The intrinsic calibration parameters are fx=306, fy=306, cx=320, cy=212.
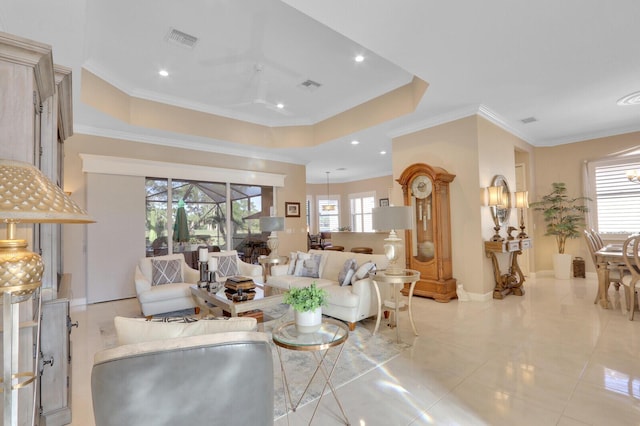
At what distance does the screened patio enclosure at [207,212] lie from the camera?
19.4 feet

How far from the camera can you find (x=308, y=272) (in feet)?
15.1

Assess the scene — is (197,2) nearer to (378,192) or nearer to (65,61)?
(65,61)

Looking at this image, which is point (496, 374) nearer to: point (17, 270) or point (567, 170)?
point (17, 270)

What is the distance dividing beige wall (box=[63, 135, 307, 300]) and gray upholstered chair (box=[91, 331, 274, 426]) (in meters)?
5.01

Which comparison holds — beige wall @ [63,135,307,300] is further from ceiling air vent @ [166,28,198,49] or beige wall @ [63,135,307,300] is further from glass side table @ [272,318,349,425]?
glass side table @ [272,318,349,425]

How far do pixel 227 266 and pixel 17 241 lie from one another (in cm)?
403

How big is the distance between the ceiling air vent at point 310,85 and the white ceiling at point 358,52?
0.12 metres

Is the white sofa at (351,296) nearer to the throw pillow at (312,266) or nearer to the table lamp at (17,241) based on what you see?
the throw pillow at (312,266)

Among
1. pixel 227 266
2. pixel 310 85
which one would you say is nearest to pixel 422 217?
pixel 310 85

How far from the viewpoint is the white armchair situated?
4.02 metres

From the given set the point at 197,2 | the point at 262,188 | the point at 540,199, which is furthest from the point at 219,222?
the point at 540,199

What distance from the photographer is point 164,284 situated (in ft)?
14.5

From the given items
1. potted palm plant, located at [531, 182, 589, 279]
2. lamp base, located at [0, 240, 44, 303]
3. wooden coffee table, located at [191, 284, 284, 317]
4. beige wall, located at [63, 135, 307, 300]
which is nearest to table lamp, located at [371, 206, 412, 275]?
wooden coffee table, located at [191, 284, 284, 317]

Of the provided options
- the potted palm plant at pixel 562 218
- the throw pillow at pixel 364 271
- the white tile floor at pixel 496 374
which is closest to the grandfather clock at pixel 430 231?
the white tile floor at pixel 496 374
